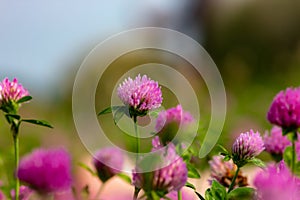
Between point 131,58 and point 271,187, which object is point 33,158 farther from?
point 131,58

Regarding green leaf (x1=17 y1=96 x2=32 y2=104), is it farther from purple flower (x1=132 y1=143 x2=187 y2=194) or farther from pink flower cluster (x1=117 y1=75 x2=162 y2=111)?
purple flower (x1=132 y1=143 x2=187 y2=194)

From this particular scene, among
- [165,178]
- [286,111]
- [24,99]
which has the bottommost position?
[165,178]

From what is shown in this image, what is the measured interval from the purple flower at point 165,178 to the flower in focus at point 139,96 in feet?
0.59

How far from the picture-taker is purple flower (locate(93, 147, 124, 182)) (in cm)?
126

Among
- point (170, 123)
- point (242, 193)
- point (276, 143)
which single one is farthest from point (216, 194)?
point (276, 143)

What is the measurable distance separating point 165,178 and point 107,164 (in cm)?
50

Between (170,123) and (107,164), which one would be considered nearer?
(170,123)

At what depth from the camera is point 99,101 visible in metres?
8.35

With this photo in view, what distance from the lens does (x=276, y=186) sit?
786mm

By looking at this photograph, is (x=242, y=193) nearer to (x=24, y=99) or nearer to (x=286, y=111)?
(x=286, y=111)

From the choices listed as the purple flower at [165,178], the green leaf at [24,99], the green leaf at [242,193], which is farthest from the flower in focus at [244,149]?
the green leaf at [24,99]

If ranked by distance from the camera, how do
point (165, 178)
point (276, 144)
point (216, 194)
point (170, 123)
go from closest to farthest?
point (165, 178)
point (216, 194)
point (170, 123)
point (276, 144)

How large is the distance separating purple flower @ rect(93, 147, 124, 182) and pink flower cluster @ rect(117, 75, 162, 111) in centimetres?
31

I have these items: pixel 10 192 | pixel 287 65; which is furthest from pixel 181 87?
pixel 10 192
